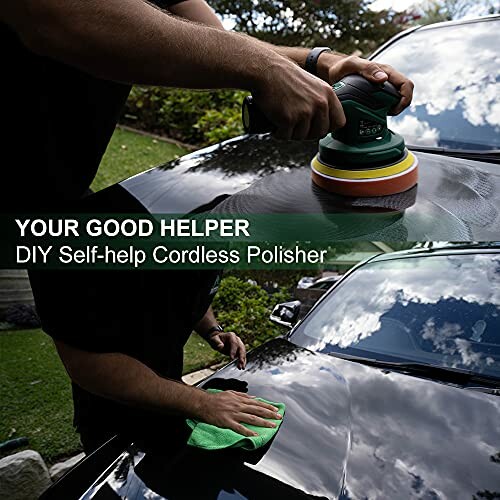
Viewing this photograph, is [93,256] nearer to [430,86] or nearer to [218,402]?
[218,402]

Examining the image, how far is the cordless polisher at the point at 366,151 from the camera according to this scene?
120 cm

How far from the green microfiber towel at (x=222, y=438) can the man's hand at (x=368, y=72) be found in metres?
0.74

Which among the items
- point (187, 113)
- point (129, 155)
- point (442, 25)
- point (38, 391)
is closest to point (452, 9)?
point (187, 113)

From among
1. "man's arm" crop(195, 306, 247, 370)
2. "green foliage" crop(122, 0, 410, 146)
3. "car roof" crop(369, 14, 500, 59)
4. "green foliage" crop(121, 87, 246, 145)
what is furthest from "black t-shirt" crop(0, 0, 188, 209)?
"green foliage" crop(122, 0, 410, 146)

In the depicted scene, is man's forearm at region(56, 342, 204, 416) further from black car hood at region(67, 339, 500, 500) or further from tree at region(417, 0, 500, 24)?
tree at region(417, 0, 500, 24)

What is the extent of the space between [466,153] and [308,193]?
68 centimetres

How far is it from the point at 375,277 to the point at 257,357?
477 mm

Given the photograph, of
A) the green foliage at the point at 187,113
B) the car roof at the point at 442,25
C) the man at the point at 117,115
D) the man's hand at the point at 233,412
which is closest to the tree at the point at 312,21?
the green foliage at the point at 187,113

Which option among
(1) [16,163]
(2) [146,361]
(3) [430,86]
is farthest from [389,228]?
(3) [430,86]

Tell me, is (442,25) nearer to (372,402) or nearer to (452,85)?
(452,85)

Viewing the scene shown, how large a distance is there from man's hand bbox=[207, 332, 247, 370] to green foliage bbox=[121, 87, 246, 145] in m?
3.48

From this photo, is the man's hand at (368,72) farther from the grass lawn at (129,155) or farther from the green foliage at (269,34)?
the green foliage at (269,34)

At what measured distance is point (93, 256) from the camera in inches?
49.1

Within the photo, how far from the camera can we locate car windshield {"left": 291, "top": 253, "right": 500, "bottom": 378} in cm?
162
